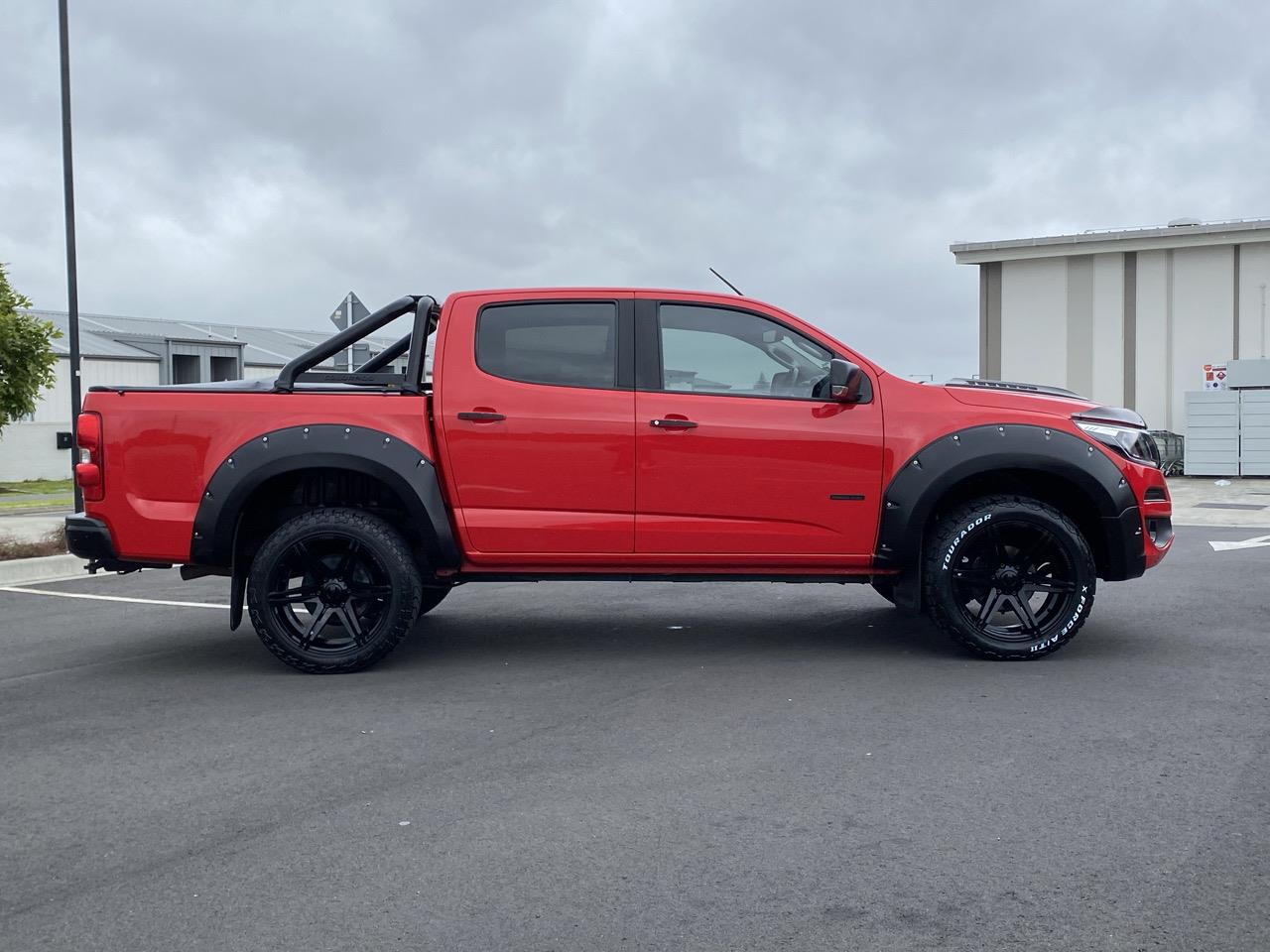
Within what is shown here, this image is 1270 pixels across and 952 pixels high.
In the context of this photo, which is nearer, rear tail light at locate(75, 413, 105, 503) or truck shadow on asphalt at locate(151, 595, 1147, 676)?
rear tail light at locate(75, 413, 105, 503)

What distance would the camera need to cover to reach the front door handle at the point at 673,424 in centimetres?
642

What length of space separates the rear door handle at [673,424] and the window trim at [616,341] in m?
0.24

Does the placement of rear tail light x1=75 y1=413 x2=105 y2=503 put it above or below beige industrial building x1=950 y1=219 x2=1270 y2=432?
below

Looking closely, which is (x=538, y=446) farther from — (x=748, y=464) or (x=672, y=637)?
(x=672, y=637)

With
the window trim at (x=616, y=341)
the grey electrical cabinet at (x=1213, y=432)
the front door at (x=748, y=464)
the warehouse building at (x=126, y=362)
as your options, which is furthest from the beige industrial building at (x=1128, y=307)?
the window trim at (x=616, y=341)

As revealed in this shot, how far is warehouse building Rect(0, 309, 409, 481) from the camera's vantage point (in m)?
42.4

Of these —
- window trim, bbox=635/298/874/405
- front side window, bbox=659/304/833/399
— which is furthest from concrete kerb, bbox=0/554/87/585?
front side window, bbox=659/304/833/399

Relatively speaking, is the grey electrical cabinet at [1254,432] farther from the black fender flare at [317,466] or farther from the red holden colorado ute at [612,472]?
the black fender flare at [317,466]

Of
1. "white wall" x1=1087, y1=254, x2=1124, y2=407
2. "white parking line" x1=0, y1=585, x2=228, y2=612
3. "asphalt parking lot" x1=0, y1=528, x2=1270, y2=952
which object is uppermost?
"white wall" x1=1087, y1=254, x2=1124, y2=407

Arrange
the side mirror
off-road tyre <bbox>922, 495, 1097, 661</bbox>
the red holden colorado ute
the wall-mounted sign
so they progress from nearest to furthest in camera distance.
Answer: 1. the side mirror
2. the red holden colorado ute
3. off-road tyre <bbox>922, 495, 1097, 661</bbox>
4. the wall-mounted sign

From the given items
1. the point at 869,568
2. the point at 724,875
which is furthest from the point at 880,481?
the point at 724,875

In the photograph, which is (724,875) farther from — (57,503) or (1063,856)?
(57,503)

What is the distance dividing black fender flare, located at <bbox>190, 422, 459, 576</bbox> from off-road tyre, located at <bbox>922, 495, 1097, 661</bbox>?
2.56 meters

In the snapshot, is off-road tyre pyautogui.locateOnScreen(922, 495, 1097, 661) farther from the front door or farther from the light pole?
the light pole
